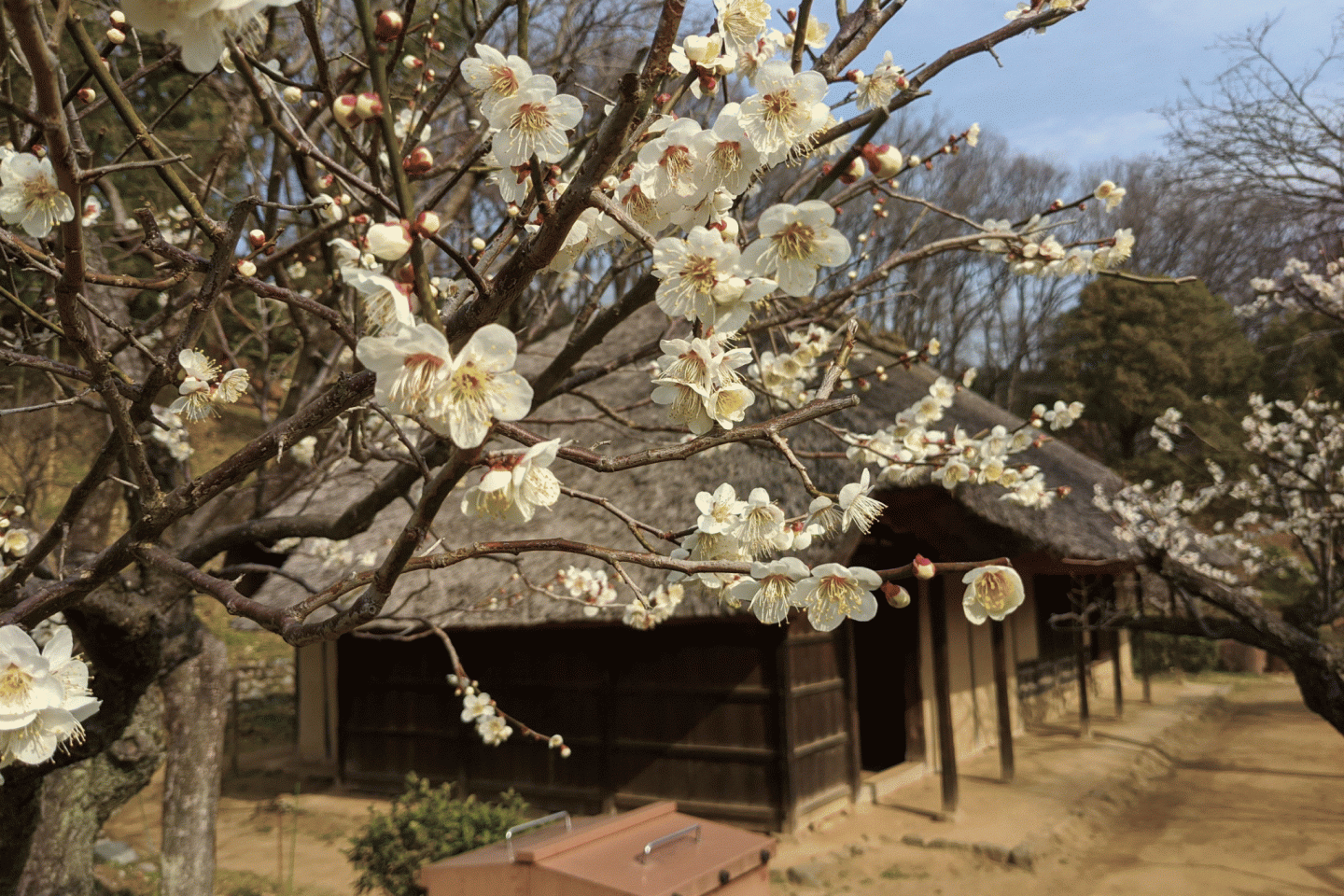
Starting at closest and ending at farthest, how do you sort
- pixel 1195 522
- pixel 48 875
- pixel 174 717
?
pixel 48 875 → pixel 174 717 → pixel 1195 522

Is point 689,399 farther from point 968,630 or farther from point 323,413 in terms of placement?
point 968,630

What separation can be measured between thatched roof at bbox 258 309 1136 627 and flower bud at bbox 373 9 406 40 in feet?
11.6

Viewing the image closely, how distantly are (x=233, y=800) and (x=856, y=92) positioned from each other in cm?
804

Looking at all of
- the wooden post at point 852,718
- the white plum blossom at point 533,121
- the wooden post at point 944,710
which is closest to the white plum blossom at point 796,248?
the white plum blossom at point 533,121

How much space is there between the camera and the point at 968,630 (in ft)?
29.6

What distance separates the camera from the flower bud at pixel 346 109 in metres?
0.87

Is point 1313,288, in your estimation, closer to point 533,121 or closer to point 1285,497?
point 1285,497

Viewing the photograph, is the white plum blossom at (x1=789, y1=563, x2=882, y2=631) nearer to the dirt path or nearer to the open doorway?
the dirt path

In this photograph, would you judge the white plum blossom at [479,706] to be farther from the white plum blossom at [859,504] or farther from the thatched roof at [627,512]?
the white plum blossom at [859,504]

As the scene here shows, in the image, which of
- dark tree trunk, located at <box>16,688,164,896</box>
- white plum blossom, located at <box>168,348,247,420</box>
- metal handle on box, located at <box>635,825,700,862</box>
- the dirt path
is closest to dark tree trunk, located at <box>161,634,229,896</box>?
dark tree trunk, located at <box>16,688,164,896</box>

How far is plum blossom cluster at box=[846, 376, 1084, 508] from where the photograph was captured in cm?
277

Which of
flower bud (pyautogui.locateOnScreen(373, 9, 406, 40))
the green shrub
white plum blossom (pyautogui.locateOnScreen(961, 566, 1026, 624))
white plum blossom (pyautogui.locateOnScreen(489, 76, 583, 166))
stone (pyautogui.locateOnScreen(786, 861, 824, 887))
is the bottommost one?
stone (pyautogui.locateOnScreen(786, 861, 824, 887))

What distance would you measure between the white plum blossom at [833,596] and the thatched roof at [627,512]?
131 inches

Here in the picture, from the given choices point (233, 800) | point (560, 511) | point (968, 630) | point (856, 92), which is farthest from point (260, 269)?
point (968, 630)
